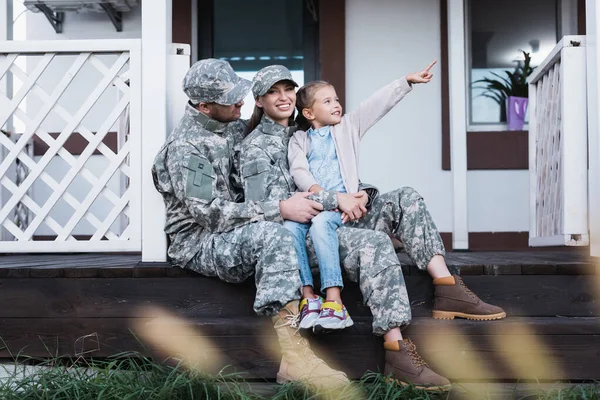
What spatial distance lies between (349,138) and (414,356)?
3.34 ft

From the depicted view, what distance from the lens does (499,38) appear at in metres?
5.92

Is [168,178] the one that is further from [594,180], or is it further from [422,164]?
[422,164]

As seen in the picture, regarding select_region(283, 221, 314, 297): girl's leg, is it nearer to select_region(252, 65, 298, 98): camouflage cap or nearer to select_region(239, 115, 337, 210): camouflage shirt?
select_region(239, 115, 337, 210): camouflage shirt

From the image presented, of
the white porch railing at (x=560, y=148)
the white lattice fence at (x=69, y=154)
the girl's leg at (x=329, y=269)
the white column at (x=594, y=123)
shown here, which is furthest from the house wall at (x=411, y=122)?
the girl's leg at (x=329, y=269)

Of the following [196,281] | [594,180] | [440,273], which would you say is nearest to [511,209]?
[594,180]

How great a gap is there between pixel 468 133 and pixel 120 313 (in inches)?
135

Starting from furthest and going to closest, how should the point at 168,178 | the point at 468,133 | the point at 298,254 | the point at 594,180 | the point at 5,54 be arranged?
1. the point at 468,133
2. the point at 5,54
3. the point at 594,180
4. the point at 168,178
5. the point at 298,254

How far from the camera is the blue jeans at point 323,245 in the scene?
Answer: 9.31 feet

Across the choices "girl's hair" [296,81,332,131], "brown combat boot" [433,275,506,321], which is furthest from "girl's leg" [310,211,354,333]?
"girl's hair" [296,81,332,131]

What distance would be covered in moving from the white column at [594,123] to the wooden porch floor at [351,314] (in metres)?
0.18

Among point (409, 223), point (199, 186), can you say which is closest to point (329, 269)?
point (409, 223)

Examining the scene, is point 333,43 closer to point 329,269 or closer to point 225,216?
point 225,216

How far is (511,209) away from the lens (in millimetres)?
5770

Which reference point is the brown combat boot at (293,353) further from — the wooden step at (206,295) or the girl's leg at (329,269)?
the wooden step at (206,295)
